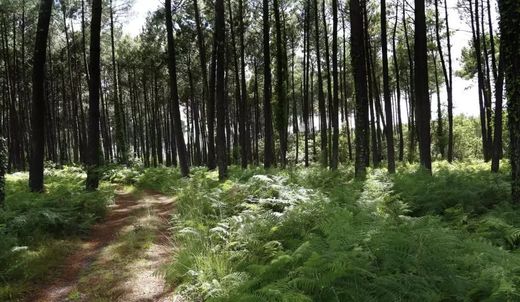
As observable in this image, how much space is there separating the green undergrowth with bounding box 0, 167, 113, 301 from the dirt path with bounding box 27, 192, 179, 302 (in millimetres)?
246

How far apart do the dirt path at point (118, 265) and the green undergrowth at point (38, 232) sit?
246 mm

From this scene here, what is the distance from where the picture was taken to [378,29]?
92.5 ft

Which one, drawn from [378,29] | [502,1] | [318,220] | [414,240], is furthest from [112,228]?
[378,29]

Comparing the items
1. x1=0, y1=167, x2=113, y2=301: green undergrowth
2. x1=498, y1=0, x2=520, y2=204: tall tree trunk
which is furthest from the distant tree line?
x1=0, y1=167, x2=113, y2=301: green undergrowth

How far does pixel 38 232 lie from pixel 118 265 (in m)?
2.22

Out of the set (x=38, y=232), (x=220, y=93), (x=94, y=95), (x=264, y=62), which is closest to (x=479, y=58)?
(x=264, y=62)

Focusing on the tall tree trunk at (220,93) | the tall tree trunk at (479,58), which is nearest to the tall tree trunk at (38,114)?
the tall tree trunk at (220,93)

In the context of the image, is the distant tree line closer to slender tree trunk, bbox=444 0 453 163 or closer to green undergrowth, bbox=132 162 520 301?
slender tree trunk, bbox=444 0 453 163

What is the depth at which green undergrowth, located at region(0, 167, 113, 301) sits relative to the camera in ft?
19.8

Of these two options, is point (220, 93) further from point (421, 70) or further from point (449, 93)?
point (449, 93)

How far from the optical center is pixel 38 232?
782 centimetres

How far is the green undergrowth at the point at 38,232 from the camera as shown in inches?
238

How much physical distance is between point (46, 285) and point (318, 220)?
153 inches

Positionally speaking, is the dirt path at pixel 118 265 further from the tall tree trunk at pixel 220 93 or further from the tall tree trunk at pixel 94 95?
the tall tree trunk at pixel 220 93
